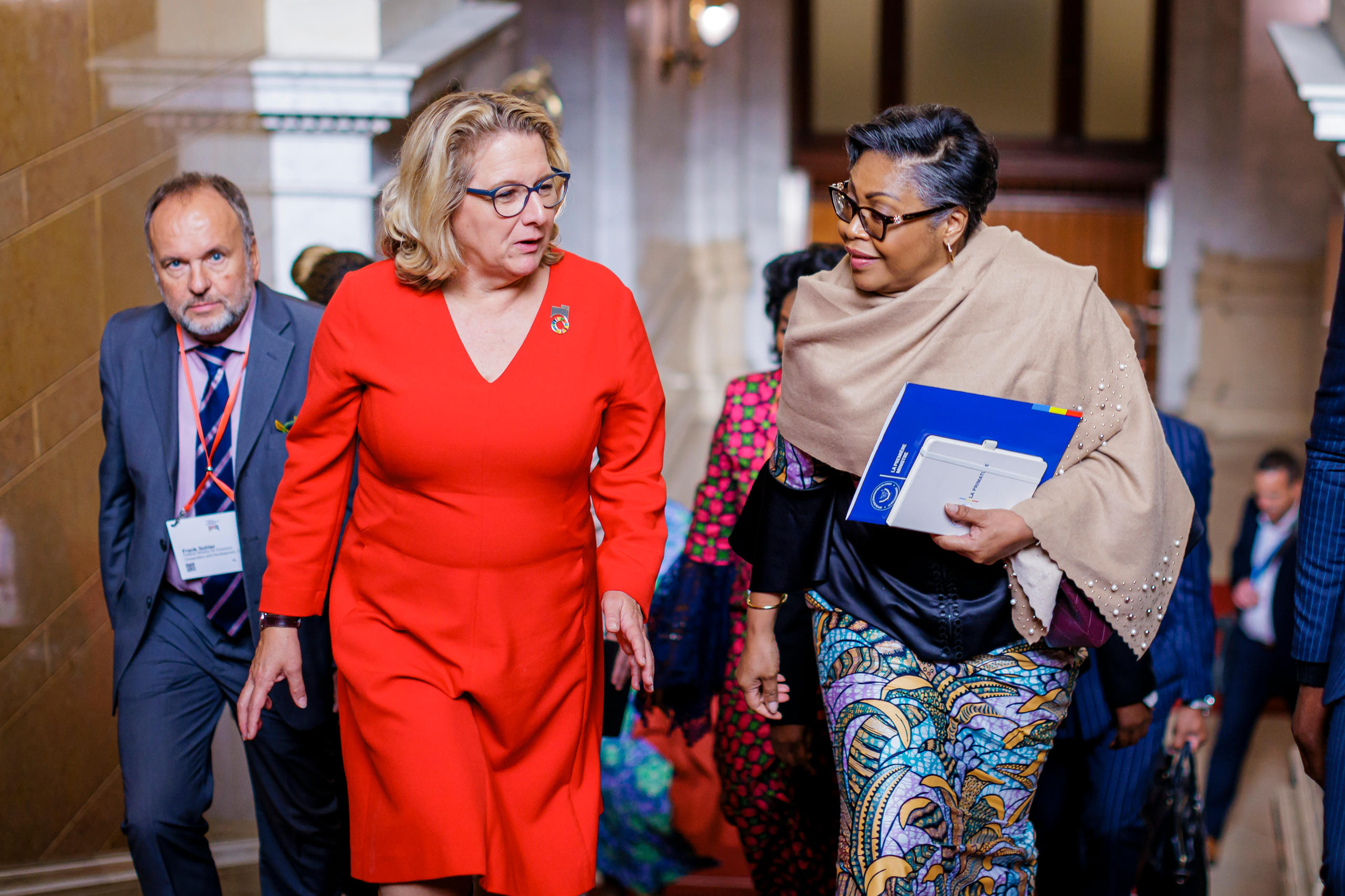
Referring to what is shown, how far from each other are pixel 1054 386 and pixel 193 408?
1958 mm

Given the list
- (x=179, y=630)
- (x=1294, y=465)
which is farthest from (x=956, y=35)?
(x=179, y=630)

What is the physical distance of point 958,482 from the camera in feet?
8.05

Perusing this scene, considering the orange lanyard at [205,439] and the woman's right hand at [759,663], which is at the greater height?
the orange lanyard at [205,439]

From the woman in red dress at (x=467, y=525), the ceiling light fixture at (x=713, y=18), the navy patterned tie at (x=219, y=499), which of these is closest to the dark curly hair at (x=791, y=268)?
the woman in red dress at (x=467, y=525)

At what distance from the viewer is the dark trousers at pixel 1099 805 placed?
11.9ft

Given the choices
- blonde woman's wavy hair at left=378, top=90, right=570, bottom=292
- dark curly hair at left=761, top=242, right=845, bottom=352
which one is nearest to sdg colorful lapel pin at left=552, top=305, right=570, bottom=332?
blonde woman's wavy hair at left=378, top=90, right=570, bottom=292

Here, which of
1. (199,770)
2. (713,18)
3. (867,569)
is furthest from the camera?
(713,18)

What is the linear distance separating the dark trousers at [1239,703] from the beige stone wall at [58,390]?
14.8 ft

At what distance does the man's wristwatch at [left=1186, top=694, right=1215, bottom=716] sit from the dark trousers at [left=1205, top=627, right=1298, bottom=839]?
96.4 inches

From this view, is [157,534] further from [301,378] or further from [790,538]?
[790,538]

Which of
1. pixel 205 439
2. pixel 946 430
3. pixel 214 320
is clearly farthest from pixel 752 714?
pixel 214 320

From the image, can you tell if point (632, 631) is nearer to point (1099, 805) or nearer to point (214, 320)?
point (214, 320)

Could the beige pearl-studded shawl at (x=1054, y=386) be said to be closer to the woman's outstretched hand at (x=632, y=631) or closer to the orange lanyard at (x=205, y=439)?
the woman's outstretched hand at (x=632, y=631)

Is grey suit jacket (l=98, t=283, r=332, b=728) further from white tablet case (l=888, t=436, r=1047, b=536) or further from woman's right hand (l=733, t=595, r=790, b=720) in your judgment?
white tablet case (l=888, t=436, r=1047, b=536)
